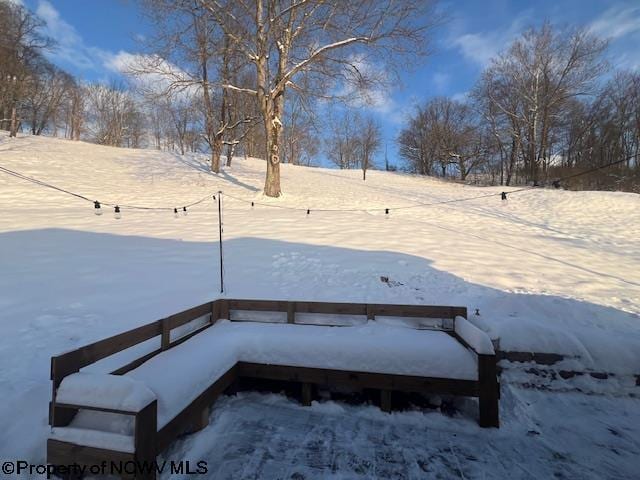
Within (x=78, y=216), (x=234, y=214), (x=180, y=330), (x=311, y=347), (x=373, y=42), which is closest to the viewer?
(x=311, y=347)

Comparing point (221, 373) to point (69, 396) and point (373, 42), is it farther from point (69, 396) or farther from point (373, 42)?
point (373, 42)

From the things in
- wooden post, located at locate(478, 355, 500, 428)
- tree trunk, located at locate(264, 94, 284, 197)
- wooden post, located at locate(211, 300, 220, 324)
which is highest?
tree trunk, located at locate(264, 94, 284, 197)

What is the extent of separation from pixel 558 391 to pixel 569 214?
14.3m

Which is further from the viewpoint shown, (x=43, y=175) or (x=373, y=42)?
(x=43, y=175)

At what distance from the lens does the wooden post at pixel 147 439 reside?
2.20 metres

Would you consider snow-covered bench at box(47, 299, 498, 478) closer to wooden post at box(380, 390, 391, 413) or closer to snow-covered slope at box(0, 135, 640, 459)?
wooden post at box(380, 390, 391, 413)

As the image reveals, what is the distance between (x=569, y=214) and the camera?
14.9 m

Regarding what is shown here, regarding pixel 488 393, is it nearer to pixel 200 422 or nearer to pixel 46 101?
pixel 200 422

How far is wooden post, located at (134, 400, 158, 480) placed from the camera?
2197mm

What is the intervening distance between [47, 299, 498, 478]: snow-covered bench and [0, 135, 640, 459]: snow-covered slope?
0.58 metres

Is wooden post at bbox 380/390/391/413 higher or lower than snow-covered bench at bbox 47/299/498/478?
lower

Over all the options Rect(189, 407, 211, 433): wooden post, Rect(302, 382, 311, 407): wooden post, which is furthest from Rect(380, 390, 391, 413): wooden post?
Rect(189, 407, 211, 433): wooden post

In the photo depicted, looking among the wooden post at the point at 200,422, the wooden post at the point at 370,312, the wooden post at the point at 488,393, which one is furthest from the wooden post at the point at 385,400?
the wooden post at the point at 200,422

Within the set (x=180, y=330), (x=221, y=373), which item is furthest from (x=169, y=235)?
(x=221, y=373)
